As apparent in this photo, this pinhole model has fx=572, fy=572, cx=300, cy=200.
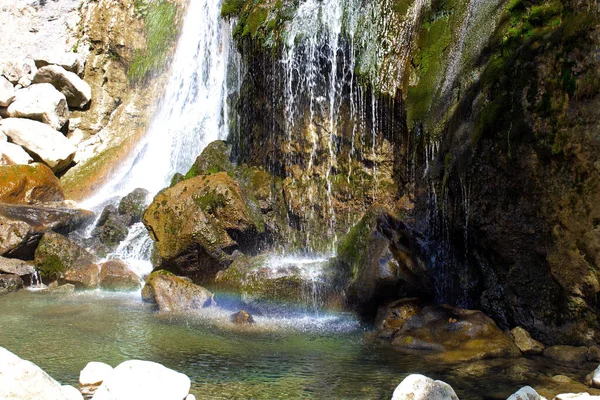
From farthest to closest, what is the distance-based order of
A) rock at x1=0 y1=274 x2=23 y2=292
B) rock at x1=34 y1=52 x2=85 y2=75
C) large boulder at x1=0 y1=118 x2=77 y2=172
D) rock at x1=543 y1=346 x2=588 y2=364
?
rock at x1=34 y1=52 x2=85 y2=75 < large boulder at x1=0 y1=118 x2=77 y2=172 < rock at x1=0 y1=274 x2=23 y2=292 < rock at x1=543 y1=346 x2=588 y2=364

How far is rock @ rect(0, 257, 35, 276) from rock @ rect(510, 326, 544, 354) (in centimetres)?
1058

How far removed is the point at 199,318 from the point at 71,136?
14.1 m

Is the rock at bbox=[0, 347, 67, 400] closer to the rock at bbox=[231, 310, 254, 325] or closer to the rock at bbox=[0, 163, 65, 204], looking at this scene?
the rock at bbox=[231, 310, 254, 325]

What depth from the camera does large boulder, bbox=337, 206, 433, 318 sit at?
31.3ft

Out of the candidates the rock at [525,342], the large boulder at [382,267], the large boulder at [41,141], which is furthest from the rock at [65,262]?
the rock at [525,342]

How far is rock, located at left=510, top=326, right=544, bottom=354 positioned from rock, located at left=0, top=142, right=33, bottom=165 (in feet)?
52.7

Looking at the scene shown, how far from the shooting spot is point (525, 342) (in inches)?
312

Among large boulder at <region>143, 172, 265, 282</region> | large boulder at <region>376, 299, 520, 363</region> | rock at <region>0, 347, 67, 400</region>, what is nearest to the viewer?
rock at <region>0, 347, 67, 400</region>

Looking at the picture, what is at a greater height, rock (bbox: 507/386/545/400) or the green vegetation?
the green vegetation

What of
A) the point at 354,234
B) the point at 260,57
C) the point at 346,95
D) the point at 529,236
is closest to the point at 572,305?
the point at 529,236

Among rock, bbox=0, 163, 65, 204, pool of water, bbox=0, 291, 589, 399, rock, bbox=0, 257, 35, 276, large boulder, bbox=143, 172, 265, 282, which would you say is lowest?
pool of water, bbox=0, 291, 589, 399

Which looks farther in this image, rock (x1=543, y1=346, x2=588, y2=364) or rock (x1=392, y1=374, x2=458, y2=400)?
rock (x1=543, y1=346, x2=588, y2=364)

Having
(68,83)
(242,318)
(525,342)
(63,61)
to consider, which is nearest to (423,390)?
(525,342)

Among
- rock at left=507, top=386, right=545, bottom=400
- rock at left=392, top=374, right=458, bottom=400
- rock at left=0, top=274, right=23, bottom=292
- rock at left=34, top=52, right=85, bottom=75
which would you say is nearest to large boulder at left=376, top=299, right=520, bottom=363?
rock at left=507, top=386, right=545, bottom=400
